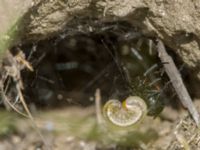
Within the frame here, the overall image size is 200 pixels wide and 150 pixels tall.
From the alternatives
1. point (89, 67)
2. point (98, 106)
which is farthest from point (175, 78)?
point (89, 67)

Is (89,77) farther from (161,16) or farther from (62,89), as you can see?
(161,16)

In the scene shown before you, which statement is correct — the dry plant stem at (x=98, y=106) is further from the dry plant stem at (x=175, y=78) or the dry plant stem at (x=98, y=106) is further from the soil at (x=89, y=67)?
the dry plant stem at (x=175, y=78)

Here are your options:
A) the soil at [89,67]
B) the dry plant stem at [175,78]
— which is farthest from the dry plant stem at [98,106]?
the dry plant stem at [175,78]

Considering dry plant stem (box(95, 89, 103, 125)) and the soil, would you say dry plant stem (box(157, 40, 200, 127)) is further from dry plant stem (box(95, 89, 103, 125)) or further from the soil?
dry plant stem (box(95, 89, 103, 125))

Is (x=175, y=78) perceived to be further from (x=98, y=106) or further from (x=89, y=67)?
(x=89, y=67)

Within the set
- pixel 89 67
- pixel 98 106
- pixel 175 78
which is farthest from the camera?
pixel 89 67

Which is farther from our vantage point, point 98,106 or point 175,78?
point 98,106

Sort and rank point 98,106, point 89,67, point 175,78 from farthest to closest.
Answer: point 89,67 < point 98,106 < point 175,78

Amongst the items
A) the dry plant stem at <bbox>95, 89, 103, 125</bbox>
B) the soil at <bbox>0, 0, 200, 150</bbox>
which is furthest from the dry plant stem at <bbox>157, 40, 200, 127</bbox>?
the dry plant stem at <bbox>95, 89, 103, 125</bbox>

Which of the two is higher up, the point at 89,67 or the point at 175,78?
the point at 175,78

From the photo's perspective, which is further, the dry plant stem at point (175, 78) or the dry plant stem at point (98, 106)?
Result: the dry plant stem at point (98, 106)
